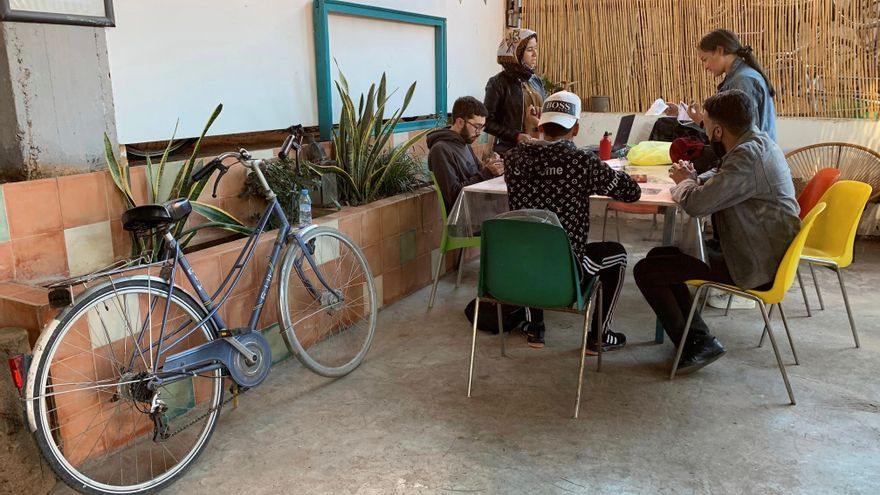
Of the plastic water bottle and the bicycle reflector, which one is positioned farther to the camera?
the plastic water bottle

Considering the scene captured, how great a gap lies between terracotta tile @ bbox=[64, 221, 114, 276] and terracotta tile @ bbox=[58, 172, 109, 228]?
0.03 metres

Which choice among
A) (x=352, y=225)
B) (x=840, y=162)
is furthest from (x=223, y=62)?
(x=840, y=162)

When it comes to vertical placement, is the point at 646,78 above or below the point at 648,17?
below

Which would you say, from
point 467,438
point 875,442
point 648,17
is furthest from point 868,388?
point 648,17

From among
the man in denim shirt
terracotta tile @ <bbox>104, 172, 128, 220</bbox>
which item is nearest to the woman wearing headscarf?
the man in denim shirt

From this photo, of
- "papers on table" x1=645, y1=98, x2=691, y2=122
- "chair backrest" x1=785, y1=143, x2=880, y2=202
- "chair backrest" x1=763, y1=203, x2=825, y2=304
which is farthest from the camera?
"chair backrest" x1=785, y1=143, x2=880, y2=202

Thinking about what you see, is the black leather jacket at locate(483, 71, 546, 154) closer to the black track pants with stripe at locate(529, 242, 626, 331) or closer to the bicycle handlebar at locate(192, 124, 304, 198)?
the black track pants with stripe at locate(529, 242, 626, 331)

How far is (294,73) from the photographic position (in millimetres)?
4047

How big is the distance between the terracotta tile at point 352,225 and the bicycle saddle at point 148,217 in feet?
4.21

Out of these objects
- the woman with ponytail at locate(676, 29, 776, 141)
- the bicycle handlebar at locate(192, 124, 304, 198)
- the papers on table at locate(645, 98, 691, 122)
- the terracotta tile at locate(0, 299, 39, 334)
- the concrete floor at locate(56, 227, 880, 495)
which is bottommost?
the concrete floor at locate(56, 227, 880, 495)

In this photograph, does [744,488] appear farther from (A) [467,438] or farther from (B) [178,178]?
(B) [178,178]

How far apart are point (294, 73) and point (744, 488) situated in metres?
3.14

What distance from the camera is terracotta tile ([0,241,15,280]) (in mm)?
2570

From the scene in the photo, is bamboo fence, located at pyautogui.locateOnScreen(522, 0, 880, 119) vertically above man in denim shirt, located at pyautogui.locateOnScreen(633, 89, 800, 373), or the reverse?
bamboo fence, located at pyautogui.locateOnScreen(522, 0, 880, 119)
